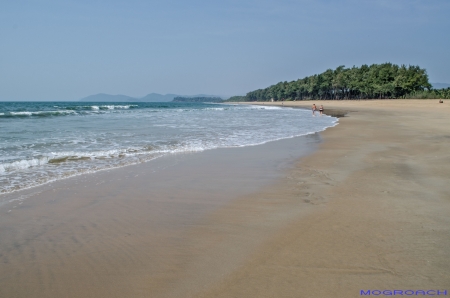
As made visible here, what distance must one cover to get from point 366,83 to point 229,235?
281 feet

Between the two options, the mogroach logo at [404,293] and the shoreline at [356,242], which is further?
the shoreline at [356,242]

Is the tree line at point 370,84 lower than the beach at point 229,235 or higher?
higher

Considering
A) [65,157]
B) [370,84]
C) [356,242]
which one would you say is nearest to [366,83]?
[370,84]

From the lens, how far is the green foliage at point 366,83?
69250 millimetres

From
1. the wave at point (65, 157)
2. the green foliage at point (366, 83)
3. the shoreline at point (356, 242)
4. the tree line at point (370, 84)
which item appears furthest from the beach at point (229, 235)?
the green foliage at point (366, 83)

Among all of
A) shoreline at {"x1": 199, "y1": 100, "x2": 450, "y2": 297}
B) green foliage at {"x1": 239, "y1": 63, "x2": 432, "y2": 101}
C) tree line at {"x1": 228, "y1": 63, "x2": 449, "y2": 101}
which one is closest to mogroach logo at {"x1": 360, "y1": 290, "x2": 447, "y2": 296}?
shoreline at {"x1": 199, "y1": 100, "x2": 450, "y2": 297}

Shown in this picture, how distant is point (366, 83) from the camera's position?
8075cm

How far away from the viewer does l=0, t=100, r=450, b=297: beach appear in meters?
2.83

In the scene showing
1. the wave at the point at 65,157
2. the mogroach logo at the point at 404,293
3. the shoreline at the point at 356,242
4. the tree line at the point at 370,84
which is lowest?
Answer: the mogroach logo at the point at 404,293

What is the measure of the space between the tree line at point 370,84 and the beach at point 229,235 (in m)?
56.7

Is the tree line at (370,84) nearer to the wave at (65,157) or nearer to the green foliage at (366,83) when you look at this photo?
the green foliage at (366,83)

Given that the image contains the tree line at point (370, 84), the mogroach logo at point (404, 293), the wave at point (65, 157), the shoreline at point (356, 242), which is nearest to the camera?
the mogroach logo at point (404, 293)

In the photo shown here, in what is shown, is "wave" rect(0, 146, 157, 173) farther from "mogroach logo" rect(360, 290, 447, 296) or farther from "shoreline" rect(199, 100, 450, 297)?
"mogroach logo" rect(360, 290, 447, 296)

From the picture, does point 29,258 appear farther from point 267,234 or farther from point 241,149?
point 241,149
